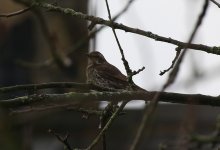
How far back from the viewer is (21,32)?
15.7 meters

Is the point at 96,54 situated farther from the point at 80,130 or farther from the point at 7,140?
the point at 7,140

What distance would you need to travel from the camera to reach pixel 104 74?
288 inches

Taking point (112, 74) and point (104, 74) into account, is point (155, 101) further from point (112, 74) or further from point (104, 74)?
point (104, 74)

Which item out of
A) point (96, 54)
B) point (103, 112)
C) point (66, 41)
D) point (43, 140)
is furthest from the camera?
point (66, 41)

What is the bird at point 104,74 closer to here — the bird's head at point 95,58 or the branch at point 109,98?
the bird's head at point 95,58

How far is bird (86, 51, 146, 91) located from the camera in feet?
22.9

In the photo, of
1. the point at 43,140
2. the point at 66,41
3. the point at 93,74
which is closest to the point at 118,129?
the point at 43,140

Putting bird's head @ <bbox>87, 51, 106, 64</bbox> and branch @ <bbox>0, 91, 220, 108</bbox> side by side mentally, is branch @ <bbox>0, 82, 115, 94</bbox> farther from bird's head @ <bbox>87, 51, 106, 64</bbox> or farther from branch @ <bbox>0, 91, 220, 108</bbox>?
bird's head @ <bbox>87, 51, 106, 64</bbox>

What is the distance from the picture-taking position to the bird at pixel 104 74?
6.98m

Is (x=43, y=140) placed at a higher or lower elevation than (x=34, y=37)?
lower

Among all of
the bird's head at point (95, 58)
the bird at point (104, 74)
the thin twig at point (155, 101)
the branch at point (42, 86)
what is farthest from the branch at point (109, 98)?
the bird's head at point (95, 58)

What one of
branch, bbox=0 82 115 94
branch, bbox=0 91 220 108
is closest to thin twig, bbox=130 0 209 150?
branch, bbox=0 91 220 108

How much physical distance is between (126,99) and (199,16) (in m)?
1.35

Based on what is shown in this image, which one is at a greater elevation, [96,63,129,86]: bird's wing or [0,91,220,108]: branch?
[96,63,129,86]: bird's wing
